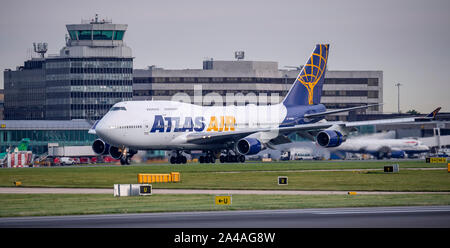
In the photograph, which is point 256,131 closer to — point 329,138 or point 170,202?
point 329,138

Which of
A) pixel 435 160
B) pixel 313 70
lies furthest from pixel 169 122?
pixel 435 160

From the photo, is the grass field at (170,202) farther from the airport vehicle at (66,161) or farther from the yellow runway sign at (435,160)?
the airport vehicle at (66,161)

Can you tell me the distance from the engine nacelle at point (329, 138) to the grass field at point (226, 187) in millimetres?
7246

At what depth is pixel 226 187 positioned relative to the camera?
196 feet

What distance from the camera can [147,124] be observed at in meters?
89.9

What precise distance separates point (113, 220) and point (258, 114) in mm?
62436

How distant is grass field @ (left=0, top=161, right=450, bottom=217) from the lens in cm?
4322

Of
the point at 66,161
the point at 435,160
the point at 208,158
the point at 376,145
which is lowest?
the point at 66,161

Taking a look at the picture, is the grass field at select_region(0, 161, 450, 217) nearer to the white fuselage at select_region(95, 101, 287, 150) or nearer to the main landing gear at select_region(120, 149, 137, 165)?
the white fuselage at select_region(95, 101, 287, 150)

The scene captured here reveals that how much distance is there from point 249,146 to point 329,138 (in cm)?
890

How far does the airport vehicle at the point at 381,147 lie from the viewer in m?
124

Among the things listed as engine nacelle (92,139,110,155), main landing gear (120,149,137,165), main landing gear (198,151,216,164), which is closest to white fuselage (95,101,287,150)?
main landing gear (198,151,216,164)

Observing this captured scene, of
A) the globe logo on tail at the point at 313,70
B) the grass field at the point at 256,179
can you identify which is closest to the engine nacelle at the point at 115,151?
the grass field at the point at 256,179
